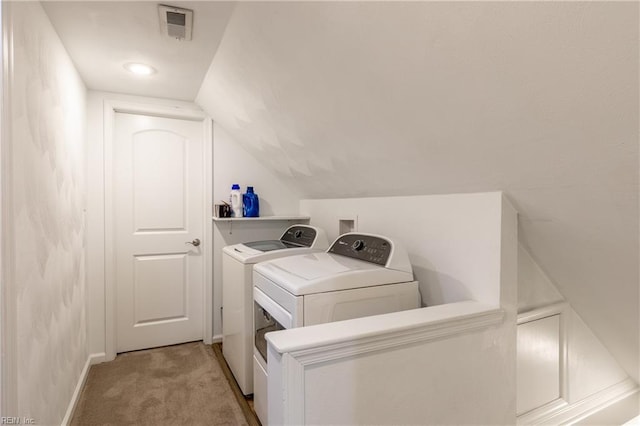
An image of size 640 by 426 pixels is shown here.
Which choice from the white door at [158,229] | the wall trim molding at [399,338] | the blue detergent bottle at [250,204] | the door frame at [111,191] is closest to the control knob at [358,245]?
the wall trim molding at [399,338]

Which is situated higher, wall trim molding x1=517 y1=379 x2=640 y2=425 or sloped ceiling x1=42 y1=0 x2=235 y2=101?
sloped ceiling x1=42 y1=0 x2=235 y2=101

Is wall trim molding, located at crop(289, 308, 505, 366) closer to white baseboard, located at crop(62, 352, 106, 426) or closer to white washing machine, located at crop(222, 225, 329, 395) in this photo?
white washing machine, located at crop(222, 225, 329, 395)

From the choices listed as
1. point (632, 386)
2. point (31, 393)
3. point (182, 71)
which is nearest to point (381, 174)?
point (182, 71)

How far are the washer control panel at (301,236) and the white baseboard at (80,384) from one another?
5.46ft

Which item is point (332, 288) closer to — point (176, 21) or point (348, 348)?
point (348, 348)

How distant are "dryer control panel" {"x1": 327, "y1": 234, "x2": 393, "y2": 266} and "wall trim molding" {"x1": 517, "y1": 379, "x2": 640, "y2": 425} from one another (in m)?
1.03

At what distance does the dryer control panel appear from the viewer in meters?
1.71

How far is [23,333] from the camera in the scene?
1.22m

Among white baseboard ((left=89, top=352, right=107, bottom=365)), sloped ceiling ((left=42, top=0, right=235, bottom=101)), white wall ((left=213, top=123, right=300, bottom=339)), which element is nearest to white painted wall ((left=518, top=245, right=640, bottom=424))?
sloped ceiling ((left=42, top=0, right=235, bottom=101))

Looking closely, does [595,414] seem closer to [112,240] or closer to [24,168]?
[24,168]

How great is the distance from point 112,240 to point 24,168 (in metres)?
1.53

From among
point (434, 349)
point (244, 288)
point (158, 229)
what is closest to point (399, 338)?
point (434, 349)

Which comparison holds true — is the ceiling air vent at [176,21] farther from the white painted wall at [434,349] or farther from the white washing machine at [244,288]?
the white painted wall at [434,349]

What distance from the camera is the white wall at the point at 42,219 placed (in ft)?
3.81
